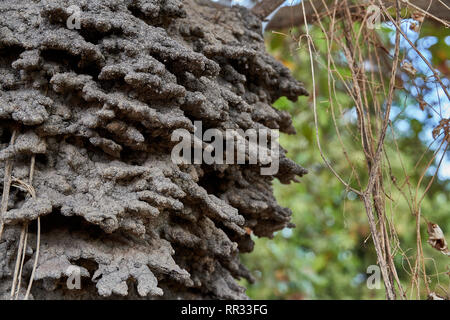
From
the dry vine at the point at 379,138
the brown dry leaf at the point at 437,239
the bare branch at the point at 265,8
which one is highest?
the bare branch at the point at 265,8

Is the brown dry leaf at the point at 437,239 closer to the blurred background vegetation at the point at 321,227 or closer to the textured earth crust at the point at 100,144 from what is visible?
the textured earth crust at the point at 100,144

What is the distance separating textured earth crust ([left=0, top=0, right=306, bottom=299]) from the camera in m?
0.81

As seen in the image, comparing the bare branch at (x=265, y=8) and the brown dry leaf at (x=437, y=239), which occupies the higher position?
the bare branch at (x=265, y=8)

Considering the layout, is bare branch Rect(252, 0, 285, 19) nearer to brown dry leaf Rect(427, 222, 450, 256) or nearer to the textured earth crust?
the textured earth crust

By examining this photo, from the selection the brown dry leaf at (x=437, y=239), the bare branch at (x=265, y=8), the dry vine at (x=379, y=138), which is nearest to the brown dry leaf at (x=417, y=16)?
the dry vine at (x=379, y=138)

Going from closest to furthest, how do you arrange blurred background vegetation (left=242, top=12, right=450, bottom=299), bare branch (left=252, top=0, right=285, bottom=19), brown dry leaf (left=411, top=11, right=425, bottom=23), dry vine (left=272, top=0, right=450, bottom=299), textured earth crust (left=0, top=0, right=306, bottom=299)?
textured earth crust (left=0, top=0, right=306, bottom=299)
dry vine (left=272, top=0, right=450, bottom=299)
brown dry leaf (left=411, top=11, right=425, bottom=23)
bare branch (left=252, top=0, right=285, bottom=19)
blurred background vegetation (left=242, top=12, right=450, bottom=299)

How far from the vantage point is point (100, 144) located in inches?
34.1

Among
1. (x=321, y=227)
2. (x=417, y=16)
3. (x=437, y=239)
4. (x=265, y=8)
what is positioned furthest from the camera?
(x=321, y=227)

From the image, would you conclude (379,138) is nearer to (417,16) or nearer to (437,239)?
(437,239)

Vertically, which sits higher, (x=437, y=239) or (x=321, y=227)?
(x=321, y=227)

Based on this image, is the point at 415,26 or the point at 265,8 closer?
the point at 415,26

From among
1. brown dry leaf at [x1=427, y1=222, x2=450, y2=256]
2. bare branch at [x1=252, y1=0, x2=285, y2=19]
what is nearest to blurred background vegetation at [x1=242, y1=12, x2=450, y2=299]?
bare branch at [x1=252, y1=0, x2=285, y2=19]

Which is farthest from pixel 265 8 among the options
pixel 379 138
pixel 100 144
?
pixel 100 144

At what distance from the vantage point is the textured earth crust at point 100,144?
81 cm
